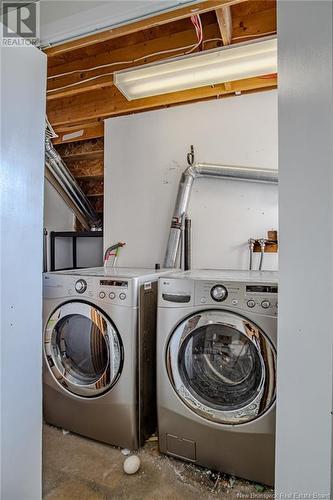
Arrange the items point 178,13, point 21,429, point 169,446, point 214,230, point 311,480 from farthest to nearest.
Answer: point 214,230 < point 169,446 < point 178,13 < point 21,429 < point 311,480

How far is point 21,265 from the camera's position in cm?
114

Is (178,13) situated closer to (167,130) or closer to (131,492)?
(167,130)

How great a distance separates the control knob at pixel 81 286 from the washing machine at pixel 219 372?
0.46m

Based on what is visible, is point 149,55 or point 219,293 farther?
point 149,55

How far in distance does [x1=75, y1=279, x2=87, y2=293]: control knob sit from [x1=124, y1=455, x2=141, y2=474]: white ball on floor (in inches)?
36.2

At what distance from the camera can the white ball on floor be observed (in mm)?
1495

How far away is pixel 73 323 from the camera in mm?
1835

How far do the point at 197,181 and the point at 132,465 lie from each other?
1.91 meters

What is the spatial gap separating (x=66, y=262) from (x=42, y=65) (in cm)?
255

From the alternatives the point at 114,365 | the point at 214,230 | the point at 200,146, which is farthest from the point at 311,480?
the point at 200,146

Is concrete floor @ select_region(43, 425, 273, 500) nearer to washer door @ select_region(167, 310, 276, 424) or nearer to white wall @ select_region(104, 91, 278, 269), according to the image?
washer door @ select_region(167, 310, 276, 424)

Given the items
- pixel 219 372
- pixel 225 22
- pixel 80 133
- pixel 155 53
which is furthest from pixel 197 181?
pixel 219 372

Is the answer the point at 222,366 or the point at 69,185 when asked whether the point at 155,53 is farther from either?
the point at 222,366

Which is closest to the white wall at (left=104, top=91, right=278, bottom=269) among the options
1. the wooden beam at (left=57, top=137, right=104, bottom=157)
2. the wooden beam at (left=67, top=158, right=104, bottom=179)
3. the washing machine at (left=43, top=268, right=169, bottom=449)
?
the wooden beam at (left=57, top=137, right=104, bottom=157)
